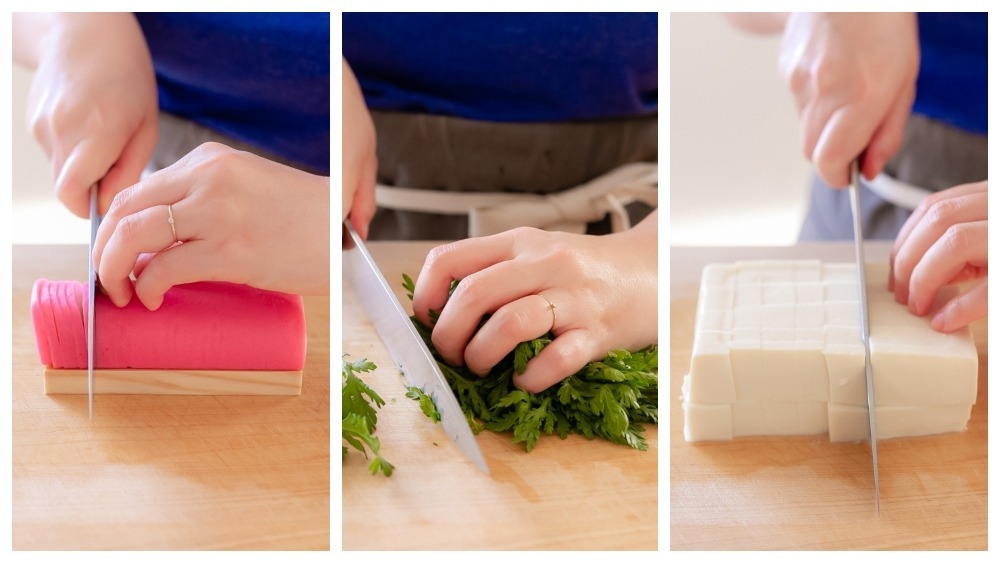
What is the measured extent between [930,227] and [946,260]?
71 millimetres

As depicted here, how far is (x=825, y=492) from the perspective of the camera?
1.28 metres

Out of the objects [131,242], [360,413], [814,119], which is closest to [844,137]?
[814,119]

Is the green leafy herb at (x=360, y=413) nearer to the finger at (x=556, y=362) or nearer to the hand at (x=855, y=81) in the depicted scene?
the finger at (x=556, y=362)

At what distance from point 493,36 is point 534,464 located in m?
0.82

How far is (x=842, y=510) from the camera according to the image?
4.11 ft

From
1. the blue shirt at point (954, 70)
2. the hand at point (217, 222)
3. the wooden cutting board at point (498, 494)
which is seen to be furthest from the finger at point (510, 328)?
the blue shirt at point (954, 70)

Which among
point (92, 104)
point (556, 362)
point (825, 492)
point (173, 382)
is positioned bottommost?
point (825, 492)

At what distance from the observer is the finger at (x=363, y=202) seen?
1.51m

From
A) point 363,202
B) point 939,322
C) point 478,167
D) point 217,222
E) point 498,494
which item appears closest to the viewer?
point 498,494

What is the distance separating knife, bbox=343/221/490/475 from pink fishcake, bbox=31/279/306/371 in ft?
0.39

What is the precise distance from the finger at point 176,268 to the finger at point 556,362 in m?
0.48

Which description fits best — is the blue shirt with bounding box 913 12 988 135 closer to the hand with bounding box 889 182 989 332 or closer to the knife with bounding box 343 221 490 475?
the hand with bounding box 889 182 989 332

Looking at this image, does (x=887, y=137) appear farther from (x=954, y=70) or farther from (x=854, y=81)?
(x=954, y=70)

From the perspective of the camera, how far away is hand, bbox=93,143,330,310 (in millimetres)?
1283
